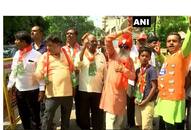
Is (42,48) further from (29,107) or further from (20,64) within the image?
(29,107)

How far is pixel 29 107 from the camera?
475 cm

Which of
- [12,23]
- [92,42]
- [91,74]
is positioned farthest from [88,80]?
[12,23]

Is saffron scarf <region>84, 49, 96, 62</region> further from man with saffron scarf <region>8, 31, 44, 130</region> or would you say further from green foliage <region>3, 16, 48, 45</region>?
green foliage <region>3, 16, 48, 45</region>

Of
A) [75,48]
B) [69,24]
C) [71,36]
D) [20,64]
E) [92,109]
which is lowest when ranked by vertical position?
[92,109]

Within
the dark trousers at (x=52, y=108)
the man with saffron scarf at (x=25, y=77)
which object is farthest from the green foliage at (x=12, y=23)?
the dark trousers at (x=52, y=108)

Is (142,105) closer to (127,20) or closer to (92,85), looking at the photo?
(92,85)

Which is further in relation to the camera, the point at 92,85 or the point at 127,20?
the point at 92,85

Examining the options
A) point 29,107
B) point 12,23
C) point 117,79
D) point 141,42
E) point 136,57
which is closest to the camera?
point 117,79

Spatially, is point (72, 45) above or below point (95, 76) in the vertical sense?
above

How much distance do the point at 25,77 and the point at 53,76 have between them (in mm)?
427
